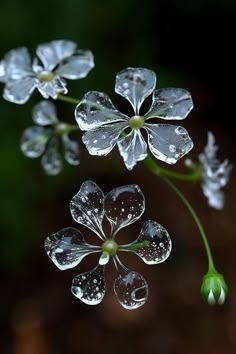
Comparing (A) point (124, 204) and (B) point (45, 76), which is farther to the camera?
(B) point (45, 76)

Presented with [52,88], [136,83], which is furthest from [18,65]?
[136,83]

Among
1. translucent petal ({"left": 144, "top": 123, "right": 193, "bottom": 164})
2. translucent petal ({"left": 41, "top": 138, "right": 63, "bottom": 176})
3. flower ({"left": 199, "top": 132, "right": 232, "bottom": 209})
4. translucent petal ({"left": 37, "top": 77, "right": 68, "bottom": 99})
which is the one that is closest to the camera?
Answer: translucent petal ({"left": 144, "top": 123, "right": 193, "bottom": 164})

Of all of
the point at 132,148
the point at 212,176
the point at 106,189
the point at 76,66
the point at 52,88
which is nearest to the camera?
the point at 132,148

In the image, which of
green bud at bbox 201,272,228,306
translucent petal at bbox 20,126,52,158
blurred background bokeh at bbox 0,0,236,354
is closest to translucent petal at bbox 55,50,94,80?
translucent petal at bbox 20,126,52,158

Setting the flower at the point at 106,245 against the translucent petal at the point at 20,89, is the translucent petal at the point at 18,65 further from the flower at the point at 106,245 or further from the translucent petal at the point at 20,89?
the flower at the point at 106,245

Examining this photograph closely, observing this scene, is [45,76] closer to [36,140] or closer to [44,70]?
[44,70]

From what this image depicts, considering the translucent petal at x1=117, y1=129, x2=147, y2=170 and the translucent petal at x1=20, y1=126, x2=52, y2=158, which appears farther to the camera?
the translucent petal at x1=20, y1=126, x2=52, y2=158

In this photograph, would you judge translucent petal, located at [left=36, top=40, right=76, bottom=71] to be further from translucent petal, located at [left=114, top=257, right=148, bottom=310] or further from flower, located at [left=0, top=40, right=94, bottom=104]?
translucent petal, located at [left=114, top=257, right=148, bottom=310]

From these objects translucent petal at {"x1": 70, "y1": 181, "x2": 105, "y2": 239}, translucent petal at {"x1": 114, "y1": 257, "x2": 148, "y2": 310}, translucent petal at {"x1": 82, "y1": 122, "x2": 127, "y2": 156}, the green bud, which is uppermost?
translucent petal at {"x1": 82, "y1": 122, "x2": 127, "y2": 156}
